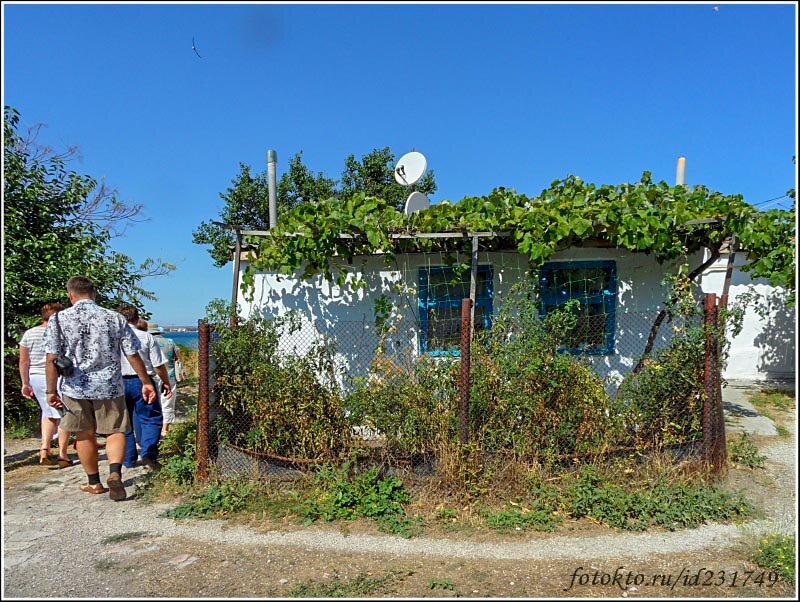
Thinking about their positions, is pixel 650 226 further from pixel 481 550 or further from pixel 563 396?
pixel 481 550

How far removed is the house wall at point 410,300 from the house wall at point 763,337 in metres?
4.23

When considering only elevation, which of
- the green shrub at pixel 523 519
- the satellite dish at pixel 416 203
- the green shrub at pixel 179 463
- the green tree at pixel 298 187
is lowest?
the green shrub at pixel 523 519

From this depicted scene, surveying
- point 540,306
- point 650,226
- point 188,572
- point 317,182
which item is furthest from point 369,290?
point 317,182

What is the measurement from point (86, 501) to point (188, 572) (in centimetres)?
180

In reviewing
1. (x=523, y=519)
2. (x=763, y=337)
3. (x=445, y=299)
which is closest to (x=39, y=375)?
(x=445, y=299)

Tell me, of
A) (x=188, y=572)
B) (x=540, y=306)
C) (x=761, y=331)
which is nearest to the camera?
(x=188, y=572)

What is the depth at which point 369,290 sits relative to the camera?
644 centimetres

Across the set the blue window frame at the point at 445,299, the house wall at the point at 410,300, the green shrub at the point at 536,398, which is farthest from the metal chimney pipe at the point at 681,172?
the green shrub at the point at 536,398

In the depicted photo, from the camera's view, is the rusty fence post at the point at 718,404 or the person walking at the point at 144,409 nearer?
the rusty fence post at the point at 718,404

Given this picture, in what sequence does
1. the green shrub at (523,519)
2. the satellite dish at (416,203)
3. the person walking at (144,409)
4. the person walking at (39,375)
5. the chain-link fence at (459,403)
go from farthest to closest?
the satellite dish at (416,203) < the person walking at (39,375) < the person walking at (144,409) < the chain-link fence at (459,403) < the green shrub at (523,519)

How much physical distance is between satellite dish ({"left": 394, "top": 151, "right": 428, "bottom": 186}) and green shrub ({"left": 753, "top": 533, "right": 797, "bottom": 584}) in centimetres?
504

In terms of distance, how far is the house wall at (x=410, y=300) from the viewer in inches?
241

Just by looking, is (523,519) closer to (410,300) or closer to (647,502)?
(647,502)

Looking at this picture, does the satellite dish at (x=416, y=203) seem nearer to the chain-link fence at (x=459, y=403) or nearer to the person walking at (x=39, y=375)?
the chain-link fence at (x=459, y=403)
